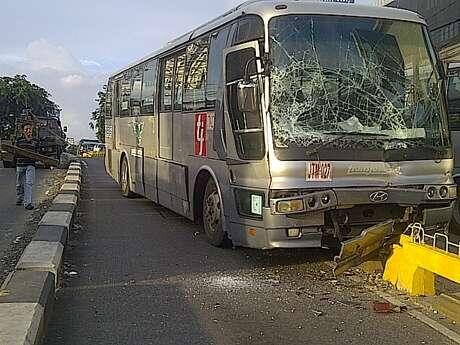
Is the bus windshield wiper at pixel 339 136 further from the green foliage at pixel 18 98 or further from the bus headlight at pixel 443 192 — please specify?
the green foliage at pixel 18 98

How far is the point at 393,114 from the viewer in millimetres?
7824

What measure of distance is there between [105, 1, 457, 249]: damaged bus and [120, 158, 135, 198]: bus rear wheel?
7.78m

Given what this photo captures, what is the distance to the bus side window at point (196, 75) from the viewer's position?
995 centimetres

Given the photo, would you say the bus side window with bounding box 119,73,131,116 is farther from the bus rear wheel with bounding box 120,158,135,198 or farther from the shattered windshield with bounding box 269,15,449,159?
the shattered windshield with bounding box 269,15,449,159

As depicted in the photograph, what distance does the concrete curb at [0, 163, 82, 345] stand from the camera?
5.08 meters

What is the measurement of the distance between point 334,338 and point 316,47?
345 cm

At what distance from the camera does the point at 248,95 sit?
25.5 ft

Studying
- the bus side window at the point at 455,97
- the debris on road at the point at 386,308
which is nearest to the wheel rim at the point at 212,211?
the debris on road at the point at 386,308

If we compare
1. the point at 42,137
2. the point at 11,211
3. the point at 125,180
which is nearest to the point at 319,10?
the point at 11,211

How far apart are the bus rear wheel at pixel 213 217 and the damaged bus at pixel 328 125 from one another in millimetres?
599

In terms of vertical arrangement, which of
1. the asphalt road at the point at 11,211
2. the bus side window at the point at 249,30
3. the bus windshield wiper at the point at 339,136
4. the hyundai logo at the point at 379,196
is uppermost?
the bus side window at the point at 249,30

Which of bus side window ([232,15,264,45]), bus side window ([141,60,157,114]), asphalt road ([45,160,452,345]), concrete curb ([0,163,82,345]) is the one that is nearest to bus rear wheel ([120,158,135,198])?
bus side window ([141,60,157,114])

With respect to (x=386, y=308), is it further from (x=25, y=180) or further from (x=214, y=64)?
(x=25, y=180)

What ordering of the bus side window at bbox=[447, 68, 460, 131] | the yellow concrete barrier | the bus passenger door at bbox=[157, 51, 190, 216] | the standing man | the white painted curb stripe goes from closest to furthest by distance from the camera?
1. the yellow concrete barrier
2. the white painted curb stripe
3. the bus side window at bbox=[447, 68, 460, 131]
4. the bus passenger door at bbox=[157, 51, 190, 216]
5. the standing man
